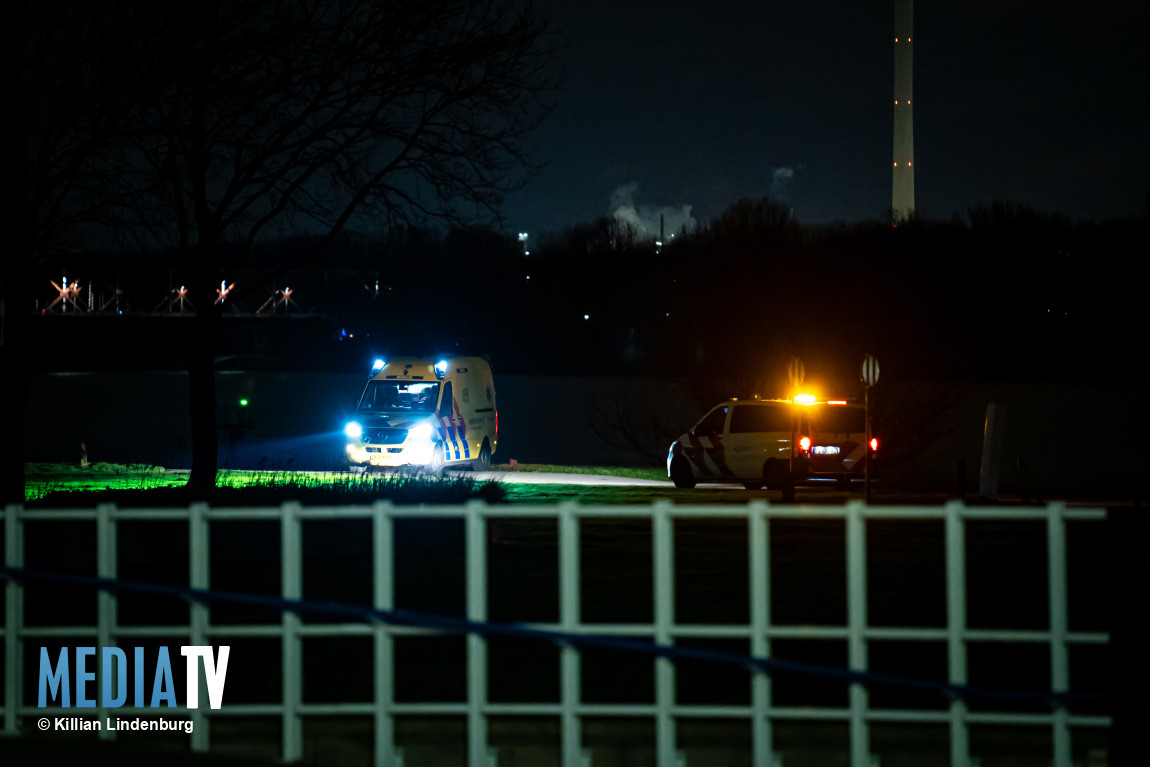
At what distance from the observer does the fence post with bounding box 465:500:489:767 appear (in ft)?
20.9

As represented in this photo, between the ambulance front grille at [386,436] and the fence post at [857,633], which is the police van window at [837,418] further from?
the fence post at [857,633]

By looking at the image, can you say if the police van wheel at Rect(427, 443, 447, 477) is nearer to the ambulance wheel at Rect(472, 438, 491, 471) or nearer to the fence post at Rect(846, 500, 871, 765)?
the ambulance wheel at Rect(472, 438, 491, 471)

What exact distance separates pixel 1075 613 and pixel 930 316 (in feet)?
151

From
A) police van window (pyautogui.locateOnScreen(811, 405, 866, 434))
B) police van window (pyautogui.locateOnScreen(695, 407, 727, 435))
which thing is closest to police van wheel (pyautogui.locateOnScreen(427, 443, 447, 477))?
police van window (pyautogui.locateOnScreen(695, 407, 727, 435))

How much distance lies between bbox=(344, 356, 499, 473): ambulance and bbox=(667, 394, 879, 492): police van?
499 centimetres

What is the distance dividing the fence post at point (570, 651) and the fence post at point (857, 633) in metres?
1.22

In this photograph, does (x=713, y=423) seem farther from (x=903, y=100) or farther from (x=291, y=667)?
(x=903, y=100)

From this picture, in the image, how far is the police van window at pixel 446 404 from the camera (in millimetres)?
30141

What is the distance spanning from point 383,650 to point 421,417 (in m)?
23.5

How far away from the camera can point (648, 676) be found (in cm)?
872

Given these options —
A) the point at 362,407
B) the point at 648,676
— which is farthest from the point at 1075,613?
the point at 362,407

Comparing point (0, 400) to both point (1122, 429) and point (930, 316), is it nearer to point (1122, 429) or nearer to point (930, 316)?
point (1122, 429)

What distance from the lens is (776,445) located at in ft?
89.0

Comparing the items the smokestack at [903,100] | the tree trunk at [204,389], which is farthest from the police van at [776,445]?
the smokestack at [903,100]
